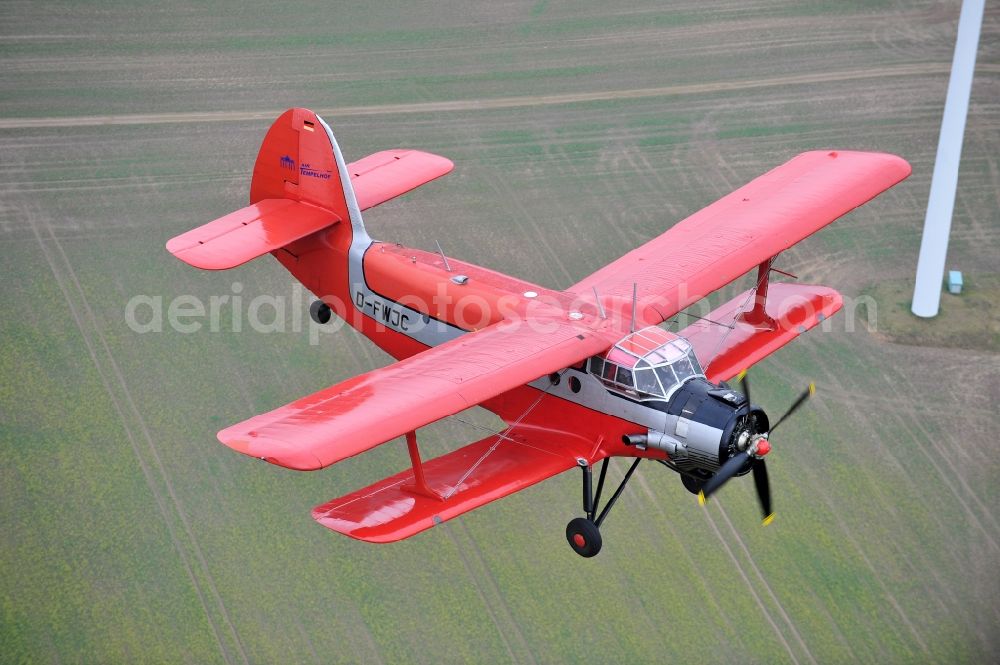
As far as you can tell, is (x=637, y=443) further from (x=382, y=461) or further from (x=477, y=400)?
(x=382, y=461)

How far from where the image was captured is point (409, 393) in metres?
22.0

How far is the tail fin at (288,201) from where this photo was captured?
1058 inches

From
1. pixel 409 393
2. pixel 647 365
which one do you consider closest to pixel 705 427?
pixel 647 365

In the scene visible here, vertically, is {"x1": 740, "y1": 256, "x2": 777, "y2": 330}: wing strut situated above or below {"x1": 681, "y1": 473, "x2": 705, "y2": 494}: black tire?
above

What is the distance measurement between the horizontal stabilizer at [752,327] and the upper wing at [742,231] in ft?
5.29

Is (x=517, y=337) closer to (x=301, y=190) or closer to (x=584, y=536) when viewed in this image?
(x=584, y=536)

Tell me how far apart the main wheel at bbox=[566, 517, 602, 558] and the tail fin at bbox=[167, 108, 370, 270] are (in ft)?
25.4

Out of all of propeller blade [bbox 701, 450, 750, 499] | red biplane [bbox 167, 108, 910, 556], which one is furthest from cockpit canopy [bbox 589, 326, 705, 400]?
propeller blade [bbox 701, 450, 750, 499]

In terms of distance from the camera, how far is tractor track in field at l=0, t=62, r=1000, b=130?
132 ft

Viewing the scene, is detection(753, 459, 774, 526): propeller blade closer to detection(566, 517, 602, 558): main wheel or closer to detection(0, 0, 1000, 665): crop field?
detection(566, 517, 602, 558): main wheel

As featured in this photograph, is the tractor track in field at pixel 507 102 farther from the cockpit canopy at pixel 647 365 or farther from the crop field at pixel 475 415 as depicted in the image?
the cockpit canopy at pixel 647 365

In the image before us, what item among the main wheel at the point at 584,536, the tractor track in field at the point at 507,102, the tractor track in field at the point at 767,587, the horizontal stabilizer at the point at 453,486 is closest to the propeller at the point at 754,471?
the main wheel at the point at 584,536

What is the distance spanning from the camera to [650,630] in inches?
1029

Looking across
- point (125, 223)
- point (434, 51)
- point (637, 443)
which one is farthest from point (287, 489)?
point (434, 51)
